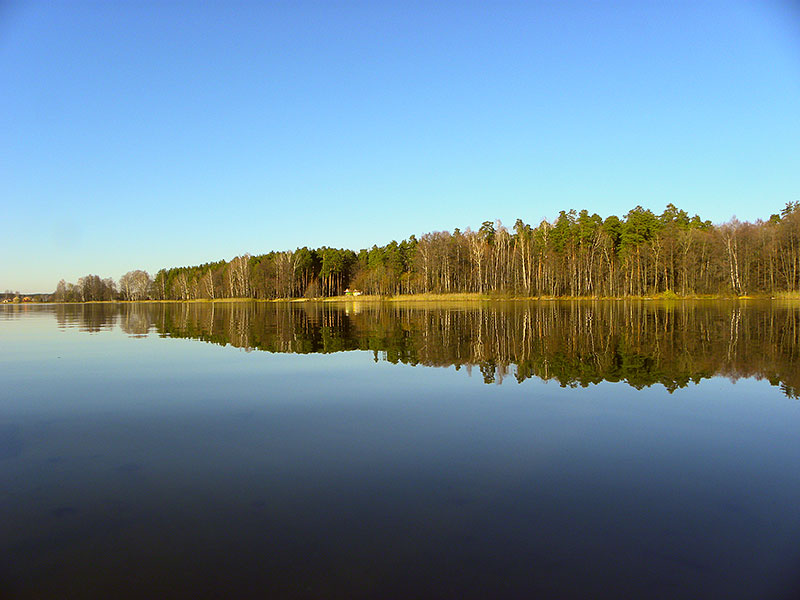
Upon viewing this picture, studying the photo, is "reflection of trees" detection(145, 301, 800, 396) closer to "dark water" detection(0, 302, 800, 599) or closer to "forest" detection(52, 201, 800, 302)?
"dark water" detection(0, 302, 800, 599)

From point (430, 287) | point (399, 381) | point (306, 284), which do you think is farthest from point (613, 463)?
point (306, 284)

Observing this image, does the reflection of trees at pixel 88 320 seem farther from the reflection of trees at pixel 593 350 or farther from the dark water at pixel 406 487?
the dark water at pixel 406 487

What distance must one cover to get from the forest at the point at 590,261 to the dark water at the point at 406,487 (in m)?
74.8

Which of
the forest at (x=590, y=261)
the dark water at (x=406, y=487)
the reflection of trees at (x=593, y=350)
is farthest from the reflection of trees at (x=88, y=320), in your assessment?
the forest at (x=590, y=261)

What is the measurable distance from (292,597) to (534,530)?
7.70 ft

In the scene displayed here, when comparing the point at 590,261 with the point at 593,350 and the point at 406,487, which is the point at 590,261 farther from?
the point at 406,487

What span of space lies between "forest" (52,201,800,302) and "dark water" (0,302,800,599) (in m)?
74.8

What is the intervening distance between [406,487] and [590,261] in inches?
3395

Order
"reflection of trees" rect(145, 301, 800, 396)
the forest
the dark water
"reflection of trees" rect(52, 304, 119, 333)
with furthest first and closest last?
1. the forest
2. "reflection of trees" rect(52, 304, 119, 333)
3. "reflection of trees" rect(145, 301, 800, 396)
4. the dark water

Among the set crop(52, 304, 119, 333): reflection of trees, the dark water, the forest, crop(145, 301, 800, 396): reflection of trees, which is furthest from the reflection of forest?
the forest

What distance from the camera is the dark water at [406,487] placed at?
157 inches

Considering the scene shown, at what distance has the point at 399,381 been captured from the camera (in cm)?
1280

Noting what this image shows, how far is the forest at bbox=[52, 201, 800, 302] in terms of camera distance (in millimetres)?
73875

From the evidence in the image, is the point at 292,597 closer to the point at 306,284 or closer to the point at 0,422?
the point at 0,422
